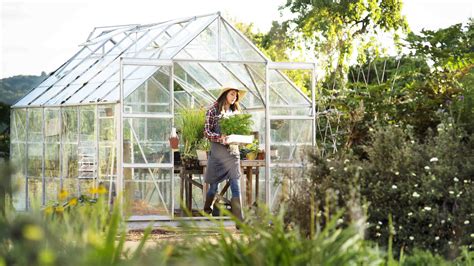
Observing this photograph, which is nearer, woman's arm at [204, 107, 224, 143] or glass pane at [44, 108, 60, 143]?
woman's arm at [204, 107, 224, 143]

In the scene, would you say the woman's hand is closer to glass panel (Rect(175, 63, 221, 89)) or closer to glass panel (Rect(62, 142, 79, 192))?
glass panel (Rect(175, 63, 221, 89))

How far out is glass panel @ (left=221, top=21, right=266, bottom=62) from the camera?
13.5 meters

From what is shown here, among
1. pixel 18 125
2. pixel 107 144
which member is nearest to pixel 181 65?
pixel 107 144

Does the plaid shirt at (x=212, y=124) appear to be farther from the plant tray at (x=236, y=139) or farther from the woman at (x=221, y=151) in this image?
the plant tray at (x=236, y=139)

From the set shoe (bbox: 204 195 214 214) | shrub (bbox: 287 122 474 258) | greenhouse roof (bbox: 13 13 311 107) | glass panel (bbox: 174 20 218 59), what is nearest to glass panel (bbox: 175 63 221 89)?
greenhouse roof (bbox: 13 13 311 107)

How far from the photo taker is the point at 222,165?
1198 cm

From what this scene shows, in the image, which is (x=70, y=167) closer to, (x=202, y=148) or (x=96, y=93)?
(x=96, y=93)

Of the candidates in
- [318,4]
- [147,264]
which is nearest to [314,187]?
[147,264]

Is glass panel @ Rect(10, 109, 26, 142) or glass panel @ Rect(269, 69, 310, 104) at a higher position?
glass panel @ Rect(269, 69, 310, 104)

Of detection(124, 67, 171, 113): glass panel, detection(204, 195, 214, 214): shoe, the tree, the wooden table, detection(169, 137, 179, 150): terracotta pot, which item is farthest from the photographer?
the tree

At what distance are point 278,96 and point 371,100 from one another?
164 cm

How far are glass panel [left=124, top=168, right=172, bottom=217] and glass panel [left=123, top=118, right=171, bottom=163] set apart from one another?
0.16 m

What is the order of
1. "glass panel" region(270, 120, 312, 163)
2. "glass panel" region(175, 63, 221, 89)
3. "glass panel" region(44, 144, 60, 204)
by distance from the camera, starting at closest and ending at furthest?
"glass panel" region(270, 120, 312, 163) → "glass panel" region(175, 63, 221, 89) → "glass panel" region(44, 144, 60, 204)

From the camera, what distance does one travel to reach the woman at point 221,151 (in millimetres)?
11758
